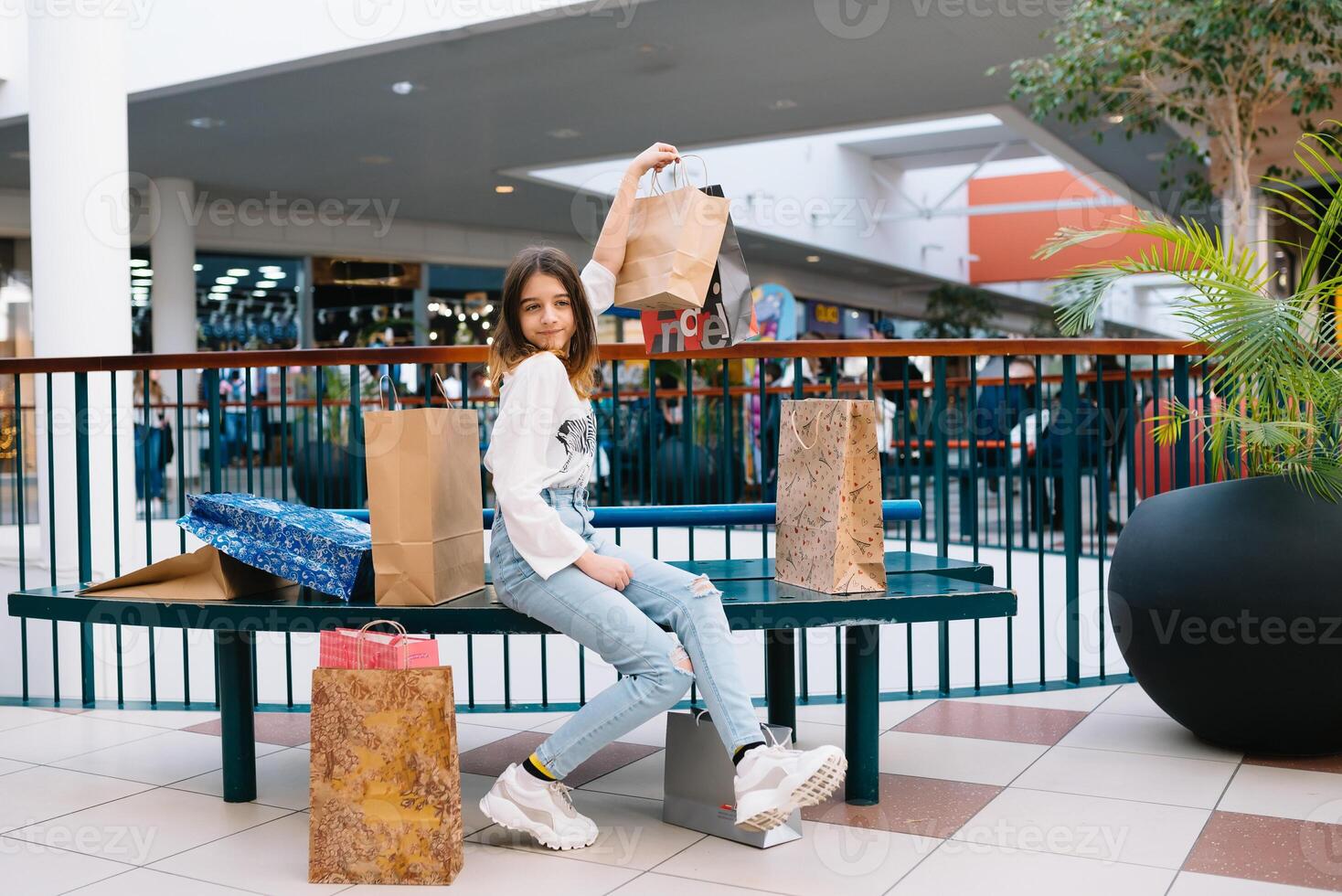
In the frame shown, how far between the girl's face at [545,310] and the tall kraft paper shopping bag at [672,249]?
0.17 meters

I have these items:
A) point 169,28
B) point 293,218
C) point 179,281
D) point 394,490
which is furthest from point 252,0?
point 394,490

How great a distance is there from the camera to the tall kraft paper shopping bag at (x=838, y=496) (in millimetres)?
2527

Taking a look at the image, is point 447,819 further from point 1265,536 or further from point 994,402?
point 994,402

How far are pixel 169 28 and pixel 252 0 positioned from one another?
78 cm

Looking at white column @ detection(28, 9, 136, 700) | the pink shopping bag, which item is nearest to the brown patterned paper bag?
the pink shopping bag

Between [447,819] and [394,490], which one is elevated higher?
[394,490]

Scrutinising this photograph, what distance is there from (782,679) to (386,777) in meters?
1.13

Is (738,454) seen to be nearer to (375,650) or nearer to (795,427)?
(795,427)

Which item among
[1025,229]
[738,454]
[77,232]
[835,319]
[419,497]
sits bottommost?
[738,454]

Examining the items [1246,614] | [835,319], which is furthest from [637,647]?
[835,319]

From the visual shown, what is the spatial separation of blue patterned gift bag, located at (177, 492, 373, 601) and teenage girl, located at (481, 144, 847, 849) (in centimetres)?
31

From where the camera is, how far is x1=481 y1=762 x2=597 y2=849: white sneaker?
7.89 ft

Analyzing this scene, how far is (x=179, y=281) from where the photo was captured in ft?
45.6

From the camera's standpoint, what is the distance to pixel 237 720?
278 centimetres
